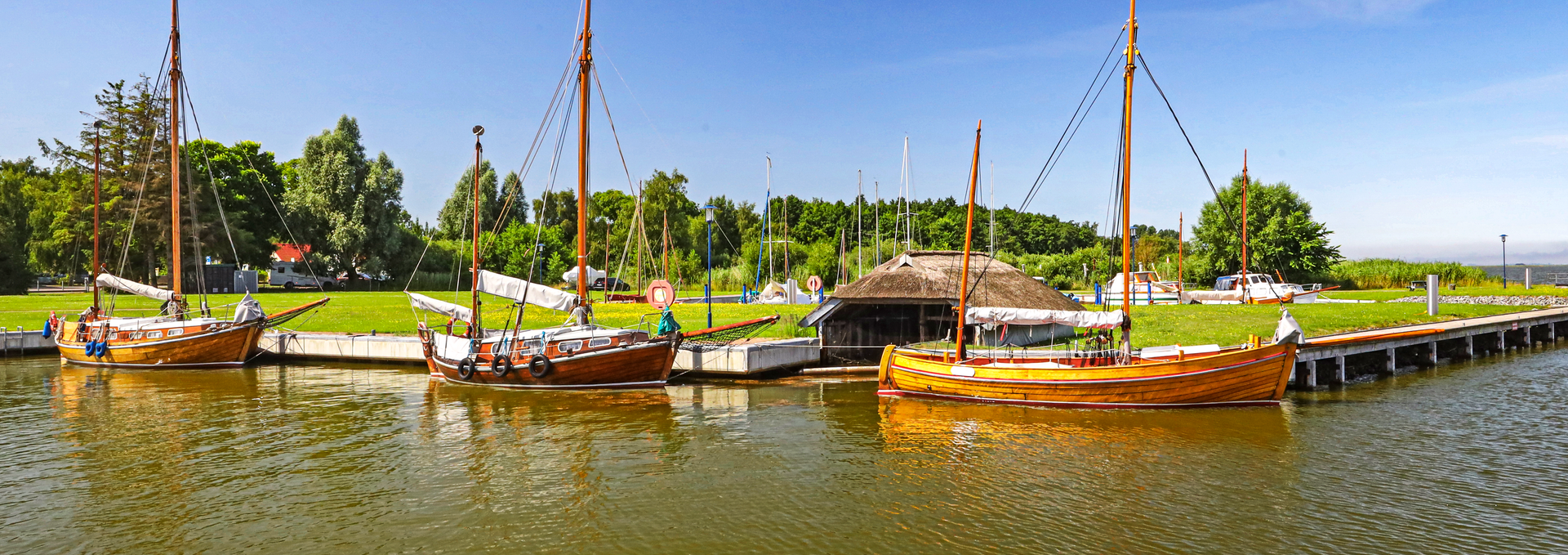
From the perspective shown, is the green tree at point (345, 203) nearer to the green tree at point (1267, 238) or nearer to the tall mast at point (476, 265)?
the tall mast at point (476, 265)

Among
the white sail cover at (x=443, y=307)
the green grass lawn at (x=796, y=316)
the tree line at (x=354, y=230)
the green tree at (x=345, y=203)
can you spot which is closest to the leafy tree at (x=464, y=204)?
the tree line at (x=354, y=230)

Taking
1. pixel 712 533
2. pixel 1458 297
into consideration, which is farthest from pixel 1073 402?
pixel 1458 297

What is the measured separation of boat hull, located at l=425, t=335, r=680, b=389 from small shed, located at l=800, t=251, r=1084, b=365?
194 inches

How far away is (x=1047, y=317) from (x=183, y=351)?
25.6 meters

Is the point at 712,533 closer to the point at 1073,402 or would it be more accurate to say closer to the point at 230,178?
the point at 1073,402

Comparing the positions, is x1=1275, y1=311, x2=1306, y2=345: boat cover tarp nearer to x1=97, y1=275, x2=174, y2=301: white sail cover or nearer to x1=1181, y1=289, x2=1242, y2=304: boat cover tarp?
x1=1181, y1=289, x2=1242, y2=304: boat cover tarp

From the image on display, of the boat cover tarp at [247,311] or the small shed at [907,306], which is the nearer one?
the small shed at [907,306]

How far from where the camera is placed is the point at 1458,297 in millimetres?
41844

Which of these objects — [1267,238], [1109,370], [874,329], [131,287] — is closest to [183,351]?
[131,287]

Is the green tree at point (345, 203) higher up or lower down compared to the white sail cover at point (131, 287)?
higher up

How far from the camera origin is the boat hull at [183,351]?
1012 inches

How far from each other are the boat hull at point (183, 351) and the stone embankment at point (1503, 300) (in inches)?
1873

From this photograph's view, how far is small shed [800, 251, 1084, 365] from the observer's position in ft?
76.9

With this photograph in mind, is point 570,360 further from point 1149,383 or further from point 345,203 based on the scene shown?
point 345,203
